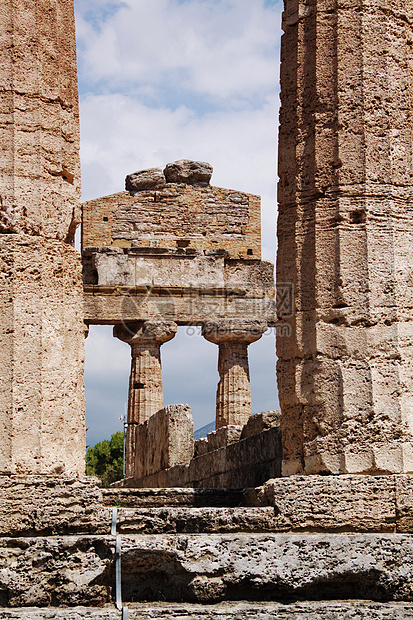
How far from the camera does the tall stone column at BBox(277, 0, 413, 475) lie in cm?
766

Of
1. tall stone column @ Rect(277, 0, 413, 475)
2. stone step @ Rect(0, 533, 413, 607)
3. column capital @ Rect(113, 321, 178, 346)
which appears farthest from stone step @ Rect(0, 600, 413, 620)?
column capital @ Rect(113, 321, 178, 346)

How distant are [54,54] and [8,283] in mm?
2013

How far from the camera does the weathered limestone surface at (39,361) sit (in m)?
7.34

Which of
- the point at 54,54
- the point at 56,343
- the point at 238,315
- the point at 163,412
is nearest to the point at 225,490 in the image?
the point at 56,343

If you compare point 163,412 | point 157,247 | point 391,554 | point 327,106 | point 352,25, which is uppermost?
point 157,247

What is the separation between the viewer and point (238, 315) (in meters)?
23.7

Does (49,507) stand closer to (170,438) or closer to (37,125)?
(37,125)

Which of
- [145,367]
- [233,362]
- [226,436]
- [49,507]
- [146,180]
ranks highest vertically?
[146,180]

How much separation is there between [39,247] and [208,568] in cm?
275

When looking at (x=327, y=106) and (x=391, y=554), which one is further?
(x=327, y=106)

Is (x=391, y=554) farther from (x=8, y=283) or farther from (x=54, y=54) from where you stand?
(x=54, y=54)

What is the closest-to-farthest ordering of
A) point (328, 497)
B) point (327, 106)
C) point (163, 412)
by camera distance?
point (328, 497), point (327, 106), point (163, 412)

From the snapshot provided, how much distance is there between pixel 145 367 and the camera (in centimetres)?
2295

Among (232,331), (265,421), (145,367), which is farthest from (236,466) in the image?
(232,331)
